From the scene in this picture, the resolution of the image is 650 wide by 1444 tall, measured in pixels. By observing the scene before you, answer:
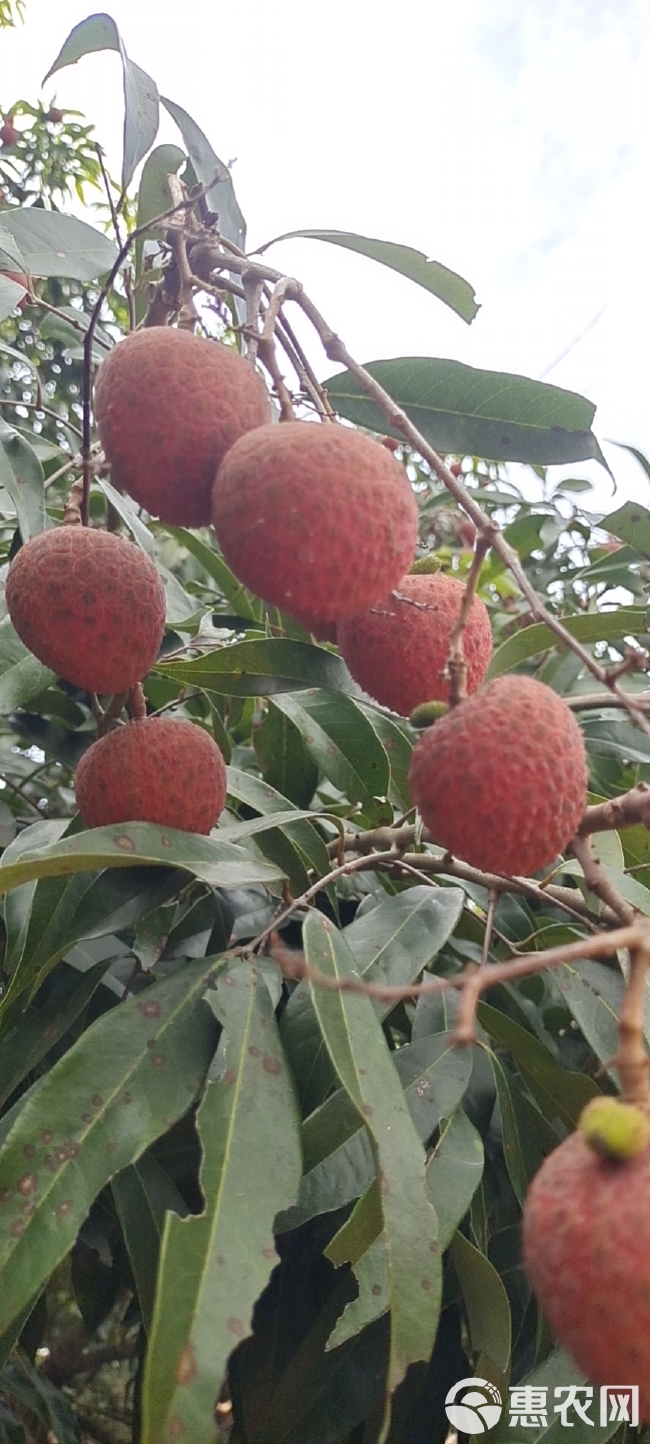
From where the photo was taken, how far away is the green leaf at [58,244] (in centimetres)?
96

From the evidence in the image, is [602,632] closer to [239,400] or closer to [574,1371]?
[239,400]

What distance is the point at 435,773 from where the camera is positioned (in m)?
0.54

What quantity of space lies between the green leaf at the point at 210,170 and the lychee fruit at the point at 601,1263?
818 millimetres

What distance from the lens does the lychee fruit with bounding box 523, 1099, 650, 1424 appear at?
40 cm

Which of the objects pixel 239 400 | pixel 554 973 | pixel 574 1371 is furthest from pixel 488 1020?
pixel 239 400

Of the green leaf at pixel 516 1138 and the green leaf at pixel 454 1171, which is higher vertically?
the green leaf at pixel 454 1171

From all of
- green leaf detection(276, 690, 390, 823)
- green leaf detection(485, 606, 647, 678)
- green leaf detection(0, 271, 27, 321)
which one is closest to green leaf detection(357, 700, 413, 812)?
green leaf detection(276, 690, 390, 823)

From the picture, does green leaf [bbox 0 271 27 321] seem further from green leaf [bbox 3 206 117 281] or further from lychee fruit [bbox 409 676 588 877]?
lychee fruit [bbox 409 676 588 877]

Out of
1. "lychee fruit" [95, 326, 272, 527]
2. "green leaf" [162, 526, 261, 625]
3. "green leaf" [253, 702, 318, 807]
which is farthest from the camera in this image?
"green leaf" [162, 526, 261, 625]

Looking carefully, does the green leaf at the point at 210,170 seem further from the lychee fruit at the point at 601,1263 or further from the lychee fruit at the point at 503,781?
the lychee fruit at the point at 601,1263

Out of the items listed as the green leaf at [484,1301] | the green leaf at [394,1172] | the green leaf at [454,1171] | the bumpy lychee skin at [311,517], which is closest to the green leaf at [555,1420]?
the green leaf at [484,1301]

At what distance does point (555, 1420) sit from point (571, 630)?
2.04 feet

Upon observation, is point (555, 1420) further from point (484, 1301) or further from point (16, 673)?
point (16, 673)

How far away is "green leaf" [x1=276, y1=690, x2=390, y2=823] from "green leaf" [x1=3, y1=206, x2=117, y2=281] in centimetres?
46
